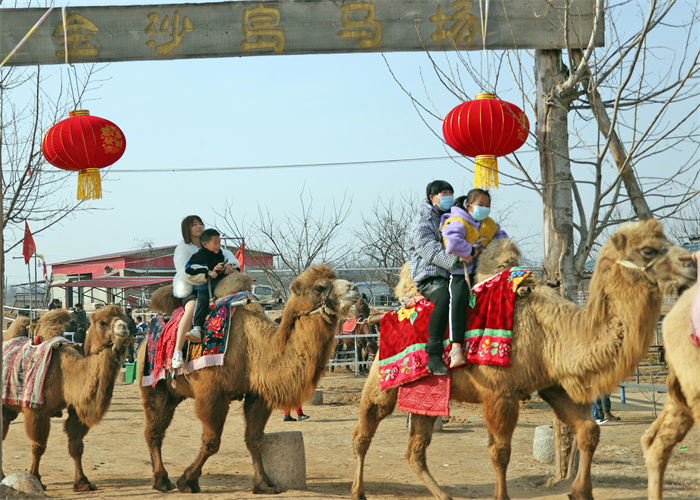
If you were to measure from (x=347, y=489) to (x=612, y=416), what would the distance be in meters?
5.46

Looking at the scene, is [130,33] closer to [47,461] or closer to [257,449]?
[257,449]

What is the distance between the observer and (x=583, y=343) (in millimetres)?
5480

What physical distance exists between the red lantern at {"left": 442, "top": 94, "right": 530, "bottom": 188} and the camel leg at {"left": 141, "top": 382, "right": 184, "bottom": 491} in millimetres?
3850

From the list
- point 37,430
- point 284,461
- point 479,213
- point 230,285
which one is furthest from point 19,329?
point 479,213

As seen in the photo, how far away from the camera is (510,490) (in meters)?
7.10

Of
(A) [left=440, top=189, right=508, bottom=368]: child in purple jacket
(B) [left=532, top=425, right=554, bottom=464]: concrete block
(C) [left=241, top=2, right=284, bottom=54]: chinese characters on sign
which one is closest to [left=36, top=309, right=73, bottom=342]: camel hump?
(C) [left=241, top=2, right=284, bottom=54]: chinese characters on sign

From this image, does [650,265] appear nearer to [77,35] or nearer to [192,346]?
[192,346]

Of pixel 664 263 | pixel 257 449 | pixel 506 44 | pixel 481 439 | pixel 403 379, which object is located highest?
pixel 506 44

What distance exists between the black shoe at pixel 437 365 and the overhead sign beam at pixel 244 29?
3.22m

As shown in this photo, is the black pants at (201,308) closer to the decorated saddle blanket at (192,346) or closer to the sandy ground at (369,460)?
the decorated saddle blanket at (192,346)

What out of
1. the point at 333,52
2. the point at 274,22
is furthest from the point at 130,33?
the point at 333,52

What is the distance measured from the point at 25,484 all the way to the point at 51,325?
2.25 meters

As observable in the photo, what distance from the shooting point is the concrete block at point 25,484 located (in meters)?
6.51

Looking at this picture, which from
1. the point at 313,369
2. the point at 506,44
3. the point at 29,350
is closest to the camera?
the point at 313,369
